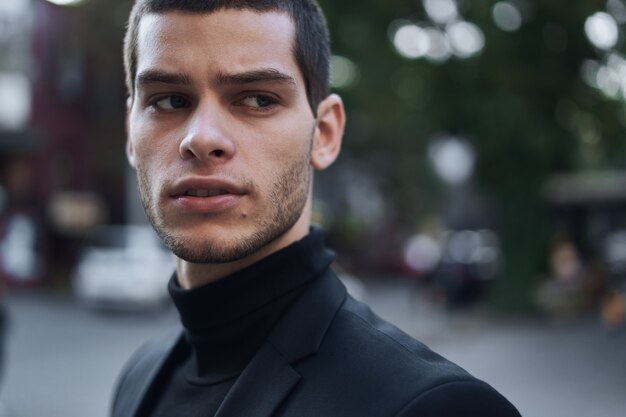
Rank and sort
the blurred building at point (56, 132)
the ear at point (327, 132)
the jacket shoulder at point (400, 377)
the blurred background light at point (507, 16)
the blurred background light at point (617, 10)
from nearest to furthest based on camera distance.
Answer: the jacket shoulder at point (400, 377)
the ear at point (327, 132)
the blurred background light at point (617, 10)
the blurred background light at point (507, 16)
the blurred building at point (56, 132)

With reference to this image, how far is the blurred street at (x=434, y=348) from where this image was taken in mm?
8711

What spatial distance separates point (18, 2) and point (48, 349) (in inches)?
508

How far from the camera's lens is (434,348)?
1292cm

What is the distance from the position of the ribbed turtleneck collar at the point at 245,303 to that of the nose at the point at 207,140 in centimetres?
27

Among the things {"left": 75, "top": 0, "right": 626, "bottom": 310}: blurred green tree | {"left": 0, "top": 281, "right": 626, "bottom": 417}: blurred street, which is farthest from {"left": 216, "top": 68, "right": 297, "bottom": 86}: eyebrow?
{"left": 75, "top": 0, "right": 626, "bottom": 310}: blurred green tree

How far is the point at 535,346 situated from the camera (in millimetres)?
13484

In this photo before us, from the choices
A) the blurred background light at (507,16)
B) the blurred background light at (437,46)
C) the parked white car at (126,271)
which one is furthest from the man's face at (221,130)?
the parked white car at (126,271)

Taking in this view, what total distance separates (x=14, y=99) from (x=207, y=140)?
76.5 feet

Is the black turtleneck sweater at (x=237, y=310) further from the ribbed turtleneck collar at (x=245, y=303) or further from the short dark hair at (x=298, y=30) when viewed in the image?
the short dark hair at (x=298, y=30)

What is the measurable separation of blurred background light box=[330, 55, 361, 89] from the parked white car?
221 inches

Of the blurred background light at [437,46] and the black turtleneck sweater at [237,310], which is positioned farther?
the blurred background light at [437,46]

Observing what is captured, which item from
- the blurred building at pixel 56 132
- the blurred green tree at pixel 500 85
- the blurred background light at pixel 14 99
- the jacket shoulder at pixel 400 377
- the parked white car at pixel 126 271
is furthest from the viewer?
the blurred building at pixel 56 132

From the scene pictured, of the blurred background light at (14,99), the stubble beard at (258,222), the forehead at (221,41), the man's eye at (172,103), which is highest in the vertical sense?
the forehead at (221,41)

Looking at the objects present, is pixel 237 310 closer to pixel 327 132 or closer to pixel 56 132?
pixel 327 132
